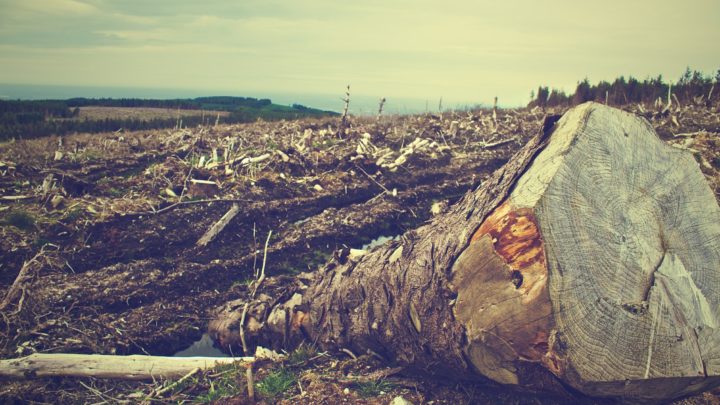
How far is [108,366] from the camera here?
195 inches

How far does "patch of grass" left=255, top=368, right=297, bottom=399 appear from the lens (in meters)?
4.38

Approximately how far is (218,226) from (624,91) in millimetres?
26988

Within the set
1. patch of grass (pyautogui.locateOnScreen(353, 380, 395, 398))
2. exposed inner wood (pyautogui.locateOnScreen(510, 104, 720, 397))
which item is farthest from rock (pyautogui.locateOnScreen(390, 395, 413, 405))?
exposed inner wood (pyautogui.locateOnScreen(510, 104, 720, 397))

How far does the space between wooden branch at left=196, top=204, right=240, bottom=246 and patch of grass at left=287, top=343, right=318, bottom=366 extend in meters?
3.33

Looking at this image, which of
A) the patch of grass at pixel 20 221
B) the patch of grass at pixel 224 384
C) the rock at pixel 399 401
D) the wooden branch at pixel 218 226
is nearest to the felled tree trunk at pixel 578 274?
the rock at pixel 399 401

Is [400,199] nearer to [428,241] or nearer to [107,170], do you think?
[428,241]

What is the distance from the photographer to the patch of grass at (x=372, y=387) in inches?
168

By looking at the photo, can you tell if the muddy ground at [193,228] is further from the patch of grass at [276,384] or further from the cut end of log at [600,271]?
the cut end of log at [600,271]

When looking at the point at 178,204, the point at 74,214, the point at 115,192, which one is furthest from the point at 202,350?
the point at 115,192

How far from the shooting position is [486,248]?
345 cm

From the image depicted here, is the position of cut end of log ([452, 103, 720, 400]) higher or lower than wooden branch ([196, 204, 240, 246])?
higher

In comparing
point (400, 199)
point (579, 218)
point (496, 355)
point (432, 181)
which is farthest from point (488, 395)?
point (432, 181)

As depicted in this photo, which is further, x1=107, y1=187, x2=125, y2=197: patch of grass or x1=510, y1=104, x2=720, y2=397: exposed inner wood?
x1=107, y1=187, x2=125, y2=197: patch of grass

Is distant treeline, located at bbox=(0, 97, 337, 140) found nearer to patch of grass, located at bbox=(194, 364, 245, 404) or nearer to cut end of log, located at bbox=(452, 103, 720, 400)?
patch of grass, located at bbox=(194, 364, 245, 404)
